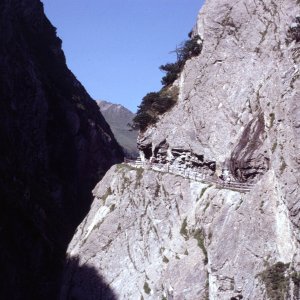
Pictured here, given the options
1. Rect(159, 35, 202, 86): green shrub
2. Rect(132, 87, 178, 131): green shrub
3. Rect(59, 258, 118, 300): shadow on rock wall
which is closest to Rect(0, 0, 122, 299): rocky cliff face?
Rect(59, 258, 118, 300): shadow on rock wall

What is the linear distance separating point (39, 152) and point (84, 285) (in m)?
41.5

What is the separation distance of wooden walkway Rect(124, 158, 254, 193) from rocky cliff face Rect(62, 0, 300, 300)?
0.70 meters

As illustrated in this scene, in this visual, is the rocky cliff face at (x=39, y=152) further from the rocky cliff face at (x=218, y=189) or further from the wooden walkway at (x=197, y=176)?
the wooden walkway at (x=197, y=176)

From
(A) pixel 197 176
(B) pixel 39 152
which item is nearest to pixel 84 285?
(A) pixel 197 176

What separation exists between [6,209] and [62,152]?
3596 cm

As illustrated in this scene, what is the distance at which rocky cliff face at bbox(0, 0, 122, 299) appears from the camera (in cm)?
4834

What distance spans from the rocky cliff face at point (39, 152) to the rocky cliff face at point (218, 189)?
7554 mm

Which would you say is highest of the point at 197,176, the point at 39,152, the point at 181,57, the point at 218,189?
the point at 181,57

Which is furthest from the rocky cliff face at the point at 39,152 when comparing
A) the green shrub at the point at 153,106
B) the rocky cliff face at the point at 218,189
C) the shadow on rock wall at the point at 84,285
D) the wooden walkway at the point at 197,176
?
the green shrub at the point at 153,106

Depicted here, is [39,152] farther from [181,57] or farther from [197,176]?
[197,176]

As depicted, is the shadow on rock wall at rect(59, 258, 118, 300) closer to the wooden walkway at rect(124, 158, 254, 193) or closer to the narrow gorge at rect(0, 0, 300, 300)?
the narrow gorge at rect(0, 0, 300, 300)

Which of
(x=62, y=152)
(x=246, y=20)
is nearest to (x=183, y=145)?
(x=246, y=20)

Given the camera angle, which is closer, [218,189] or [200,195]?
[218,189]

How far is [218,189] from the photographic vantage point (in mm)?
32156
